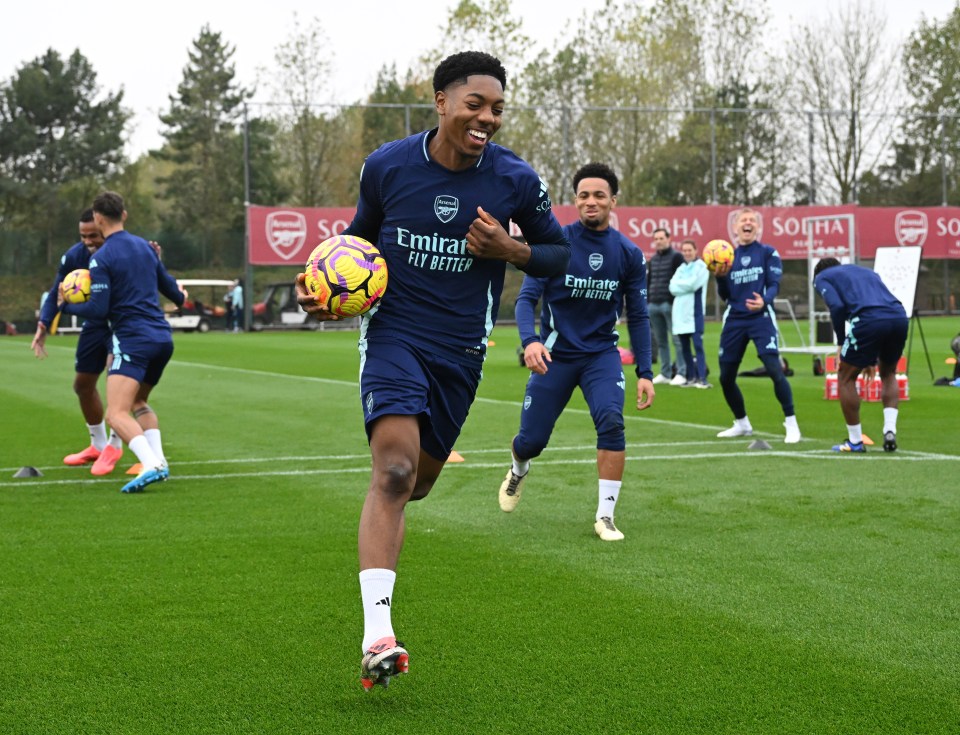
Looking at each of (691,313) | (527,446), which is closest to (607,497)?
(527,446)

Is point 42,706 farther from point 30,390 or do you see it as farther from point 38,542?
point 30,390

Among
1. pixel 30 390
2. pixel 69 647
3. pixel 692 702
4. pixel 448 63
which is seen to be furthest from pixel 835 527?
pixel 30 390

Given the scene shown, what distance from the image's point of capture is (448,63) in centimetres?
518

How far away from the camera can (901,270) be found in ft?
68.5

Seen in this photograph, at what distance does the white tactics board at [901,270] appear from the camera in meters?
20.4

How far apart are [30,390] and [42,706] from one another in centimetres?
1709

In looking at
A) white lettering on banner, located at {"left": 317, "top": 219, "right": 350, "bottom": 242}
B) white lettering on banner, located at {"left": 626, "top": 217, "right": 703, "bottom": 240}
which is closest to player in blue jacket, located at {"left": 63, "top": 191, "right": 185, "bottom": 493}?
white lettering on banner, located at {"left": 317, "top": 219, "right": 350, "bottom": 242}

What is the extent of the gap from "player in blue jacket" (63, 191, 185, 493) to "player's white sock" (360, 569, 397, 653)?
541cm

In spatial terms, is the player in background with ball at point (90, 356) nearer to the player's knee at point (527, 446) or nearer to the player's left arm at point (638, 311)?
the player's knee at point (527, 446)

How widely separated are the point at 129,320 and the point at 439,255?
5.38 metres

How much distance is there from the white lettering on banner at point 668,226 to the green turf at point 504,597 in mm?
37654

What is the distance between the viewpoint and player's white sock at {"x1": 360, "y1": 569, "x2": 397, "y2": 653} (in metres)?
4.50

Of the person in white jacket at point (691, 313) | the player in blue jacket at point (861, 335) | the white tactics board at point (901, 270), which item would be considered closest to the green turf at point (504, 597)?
the player in blue jacket at point (861, 335)

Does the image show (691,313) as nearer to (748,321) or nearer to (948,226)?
(748,321)
